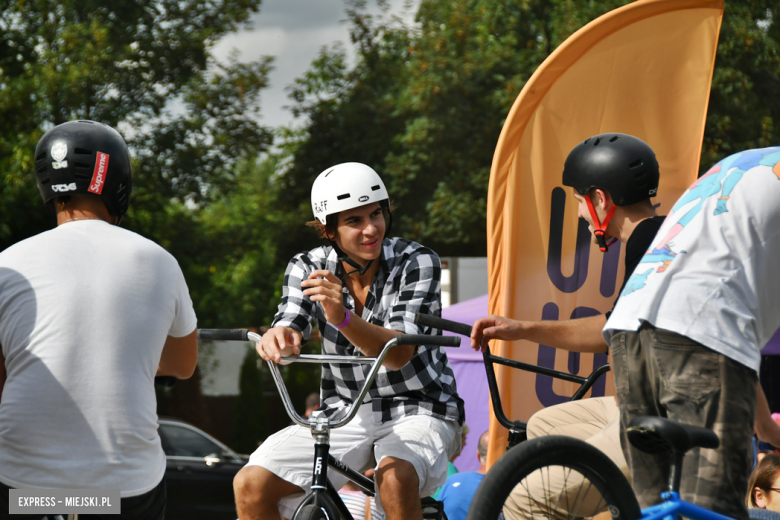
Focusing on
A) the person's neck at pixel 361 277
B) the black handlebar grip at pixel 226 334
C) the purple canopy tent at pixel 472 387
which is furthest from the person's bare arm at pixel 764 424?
the purple canopy tent at pixel 472 387

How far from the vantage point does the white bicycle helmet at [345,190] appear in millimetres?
Answer: 3441

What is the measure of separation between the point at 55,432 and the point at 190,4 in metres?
17.2

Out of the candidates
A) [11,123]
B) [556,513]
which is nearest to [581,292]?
[556,513]

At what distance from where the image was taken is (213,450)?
38.2 ft

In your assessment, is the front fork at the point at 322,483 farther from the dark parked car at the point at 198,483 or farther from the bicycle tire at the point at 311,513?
the dark parked car at the point at 198,483

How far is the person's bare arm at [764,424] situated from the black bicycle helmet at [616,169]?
947 millimetres

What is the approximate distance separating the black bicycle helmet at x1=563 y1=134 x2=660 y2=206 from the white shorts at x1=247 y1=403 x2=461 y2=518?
121 centimetres

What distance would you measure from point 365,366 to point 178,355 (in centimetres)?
106

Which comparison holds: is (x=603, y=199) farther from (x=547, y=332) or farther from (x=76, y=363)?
(x=76, y=363)

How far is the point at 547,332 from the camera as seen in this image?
3.01 metres

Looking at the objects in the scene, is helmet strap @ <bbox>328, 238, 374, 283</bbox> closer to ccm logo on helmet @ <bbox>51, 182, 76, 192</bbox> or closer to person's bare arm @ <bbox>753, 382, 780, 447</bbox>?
ccm logo on helmet @ <bbox>51, 182, 76, 192</bbox>

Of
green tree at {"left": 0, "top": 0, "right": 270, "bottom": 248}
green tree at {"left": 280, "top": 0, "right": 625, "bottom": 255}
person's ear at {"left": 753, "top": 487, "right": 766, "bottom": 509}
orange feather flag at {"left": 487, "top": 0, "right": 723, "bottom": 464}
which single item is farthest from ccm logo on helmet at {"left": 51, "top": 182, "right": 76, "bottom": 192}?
green tree at {"left": 280, "top": 0, "right": 625, "bottom": 255}

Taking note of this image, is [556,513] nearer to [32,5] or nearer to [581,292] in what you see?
[581,292]

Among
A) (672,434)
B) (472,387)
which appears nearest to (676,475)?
(672,434)
